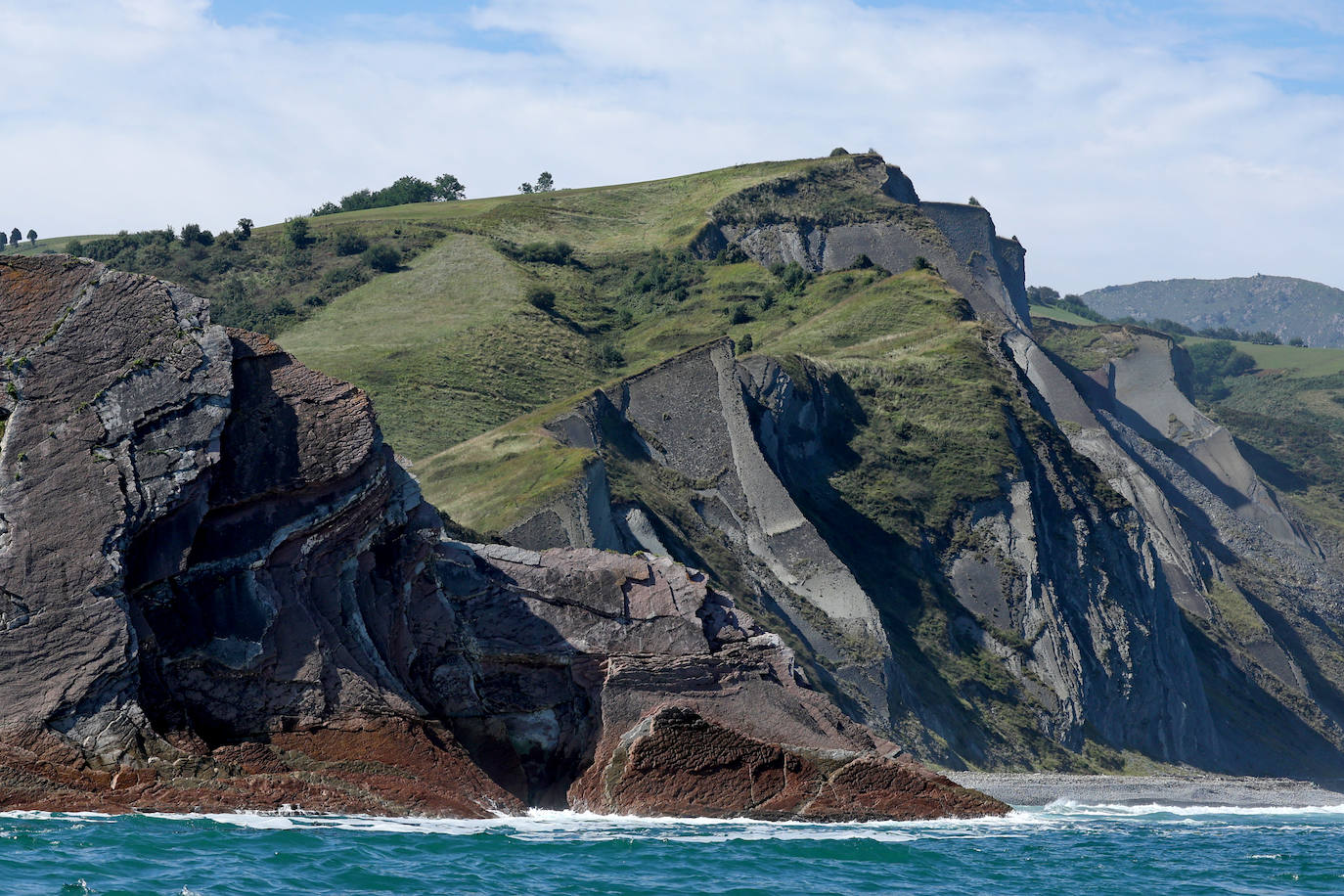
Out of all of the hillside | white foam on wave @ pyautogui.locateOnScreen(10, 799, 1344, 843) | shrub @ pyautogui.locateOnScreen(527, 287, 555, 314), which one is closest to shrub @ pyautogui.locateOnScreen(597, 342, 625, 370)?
the hillside

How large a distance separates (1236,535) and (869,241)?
3124 centimetres

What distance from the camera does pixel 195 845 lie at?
20.5m

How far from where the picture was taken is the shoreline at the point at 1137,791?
44.3 metres

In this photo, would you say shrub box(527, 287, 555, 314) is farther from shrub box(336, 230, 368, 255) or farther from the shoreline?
Answer: the shoreline

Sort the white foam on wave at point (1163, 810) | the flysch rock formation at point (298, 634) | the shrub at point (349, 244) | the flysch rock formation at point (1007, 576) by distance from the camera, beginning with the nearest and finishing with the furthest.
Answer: the flysch rock formation at point (298, 634), the white foam on wave at point (1163, 810), the flysch rock formation at point (1007, 576), the shrub at point (349, 244)

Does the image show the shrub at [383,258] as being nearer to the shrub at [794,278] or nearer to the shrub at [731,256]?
the shrub at [731,256]

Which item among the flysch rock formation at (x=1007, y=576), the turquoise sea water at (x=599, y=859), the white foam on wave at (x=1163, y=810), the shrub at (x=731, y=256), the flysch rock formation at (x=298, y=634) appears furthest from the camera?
the shrub at (x=731, y=256)

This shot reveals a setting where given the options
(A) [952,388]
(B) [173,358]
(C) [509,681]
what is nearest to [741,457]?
(A) [952,388]

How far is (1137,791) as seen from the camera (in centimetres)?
4691

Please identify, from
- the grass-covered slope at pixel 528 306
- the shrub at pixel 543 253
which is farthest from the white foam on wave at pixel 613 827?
the shrub at pixel 543 253

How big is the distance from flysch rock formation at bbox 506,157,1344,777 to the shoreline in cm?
779

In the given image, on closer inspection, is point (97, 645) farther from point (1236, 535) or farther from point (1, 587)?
point (1236, 535)

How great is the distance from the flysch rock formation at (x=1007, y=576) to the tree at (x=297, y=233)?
49378mm

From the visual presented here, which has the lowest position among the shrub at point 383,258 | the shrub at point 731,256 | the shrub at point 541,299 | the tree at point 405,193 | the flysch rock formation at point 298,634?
the flysch rock formation at point 298,634
